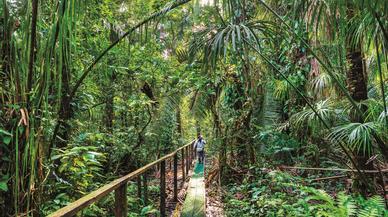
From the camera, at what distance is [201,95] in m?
8.79

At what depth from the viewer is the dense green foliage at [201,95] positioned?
1694mm

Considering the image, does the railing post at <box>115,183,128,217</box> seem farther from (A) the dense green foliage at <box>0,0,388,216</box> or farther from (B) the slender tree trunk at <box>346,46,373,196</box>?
(B) the slender tree trunk at <box>346,46,373,196</box>

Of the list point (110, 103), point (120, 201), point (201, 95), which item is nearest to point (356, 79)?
point (120, 201)

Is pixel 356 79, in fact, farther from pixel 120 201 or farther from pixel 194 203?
pixel 120 201

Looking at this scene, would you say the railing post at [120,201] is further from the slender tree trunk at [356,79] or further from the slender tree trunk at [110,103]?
the slender tree trunk at [110,103]

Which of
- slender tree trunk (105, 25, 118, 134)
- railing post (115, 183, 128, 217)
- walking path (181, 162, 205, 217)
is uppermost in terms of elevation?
slender tree trunk (105, 25, 118, 134)

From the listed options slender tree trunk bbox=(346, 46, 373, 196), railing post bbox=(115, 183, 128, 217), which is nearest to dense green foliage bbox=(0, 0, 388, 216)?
slender tree trunk bbox=(346, 46, 373, 196)

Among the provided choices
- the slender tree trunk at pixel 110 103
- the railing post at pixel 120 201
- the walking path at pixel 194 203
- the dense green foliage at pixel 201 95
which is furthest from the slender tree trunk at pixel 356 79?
the slender tree trunk at pixel 110 103

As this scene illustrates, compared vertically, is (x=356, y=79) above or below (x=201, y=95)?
above

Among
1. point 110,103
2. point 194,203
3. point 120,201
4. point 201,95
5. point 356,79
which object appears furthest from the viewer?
point 201,95

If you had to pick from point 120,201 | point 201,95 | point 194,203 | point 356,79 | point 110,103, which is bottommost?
point 194,203

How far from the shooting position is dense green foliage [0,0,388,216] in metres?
1.69

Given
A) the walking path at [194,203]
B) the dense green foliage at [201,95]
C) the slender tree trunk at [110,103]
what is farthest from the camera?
the slender tree trunk at [110,103]

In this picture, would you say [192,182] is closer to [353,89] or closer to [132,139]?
[132,139]
